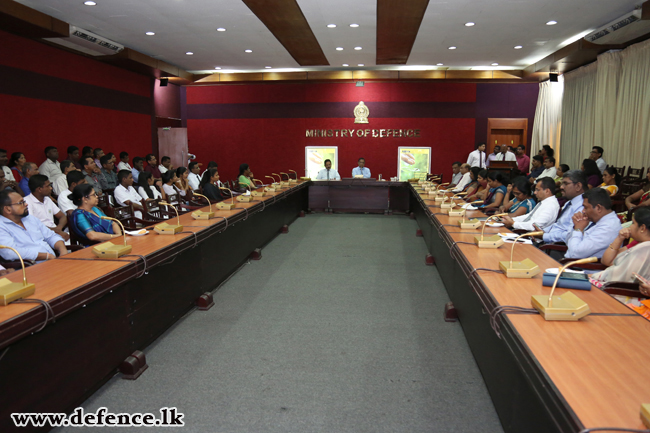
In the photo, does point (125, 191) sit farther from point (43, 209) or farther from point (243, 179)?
point (243, 179)

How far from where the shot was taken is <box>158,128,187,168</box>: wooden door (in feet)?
33.6

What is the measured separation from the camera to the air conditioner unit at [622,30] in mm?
5598

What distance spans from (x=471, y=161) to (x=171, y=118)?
292 inches

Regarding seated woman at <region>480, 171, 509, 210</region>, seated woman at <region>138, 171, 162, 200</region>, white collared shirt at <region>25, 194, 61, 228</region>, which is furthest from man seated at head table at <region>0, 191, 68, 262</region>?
seated woman at <region>480, 171, 509, 210</region>

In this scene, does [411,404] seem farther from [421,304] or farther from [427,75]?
[427,75]

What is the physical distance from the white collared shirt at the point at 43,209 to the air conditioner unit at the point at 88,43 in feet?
10.2

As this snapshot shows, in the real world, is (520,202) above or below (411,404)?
above

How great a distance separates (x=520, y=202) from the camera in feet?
15.8

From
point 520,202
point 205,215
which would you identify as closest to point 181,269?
point 205,215

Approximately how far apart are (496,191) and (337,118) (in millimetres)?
5995

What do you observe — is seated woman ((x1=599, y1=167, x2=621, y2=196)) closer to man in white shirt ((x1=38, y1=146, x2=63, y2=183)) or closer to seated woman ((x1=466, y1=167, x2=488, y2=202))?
seated woman ((x1=466, y1=167, x2=488, y2=202))

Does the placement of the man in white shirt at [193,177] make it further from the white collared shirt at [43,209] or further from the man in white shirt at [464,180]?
the man in white shirt at [464,180]

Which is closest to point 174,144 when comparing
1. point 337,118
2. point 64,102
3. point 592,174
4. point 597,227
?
point 64,102

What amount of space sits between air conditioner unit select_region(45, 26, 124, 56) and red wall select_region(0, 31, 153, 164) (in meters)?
0.26
